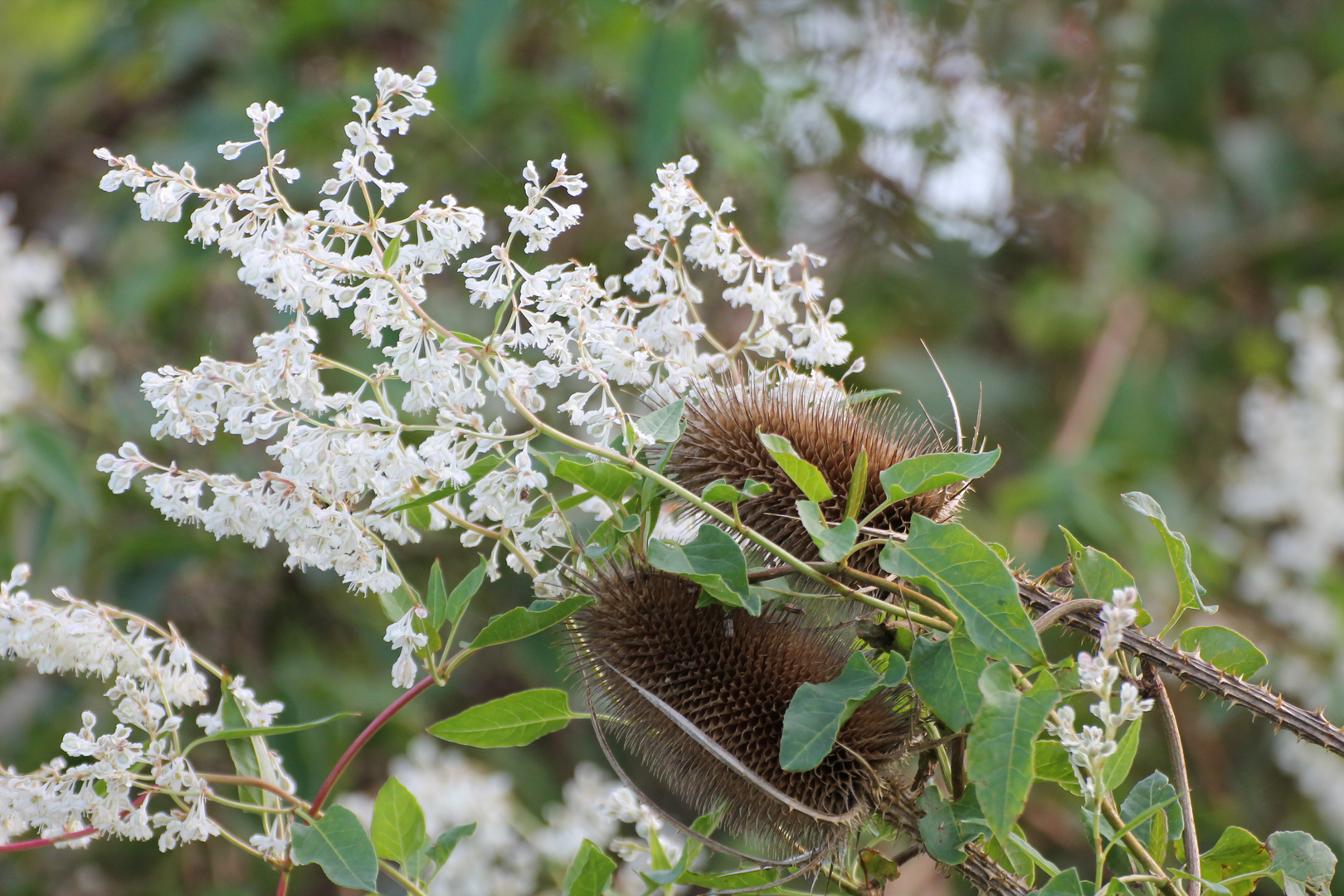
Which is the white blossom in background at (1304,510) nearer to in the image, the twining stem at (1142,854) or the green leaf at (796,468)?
the twining stem at (1142,854)

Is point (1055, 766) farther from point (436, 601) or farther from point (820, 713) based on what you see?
point (436, 601)

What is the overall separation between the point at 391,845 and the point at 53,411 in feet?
6.41

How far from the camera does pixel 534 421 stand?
0.68m

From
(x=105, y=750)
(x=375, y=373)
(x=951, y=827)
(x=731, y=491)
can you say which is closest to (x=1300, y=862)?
(x=951, y=827)

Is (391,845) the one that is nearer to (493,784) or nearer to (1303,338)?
(493,784)

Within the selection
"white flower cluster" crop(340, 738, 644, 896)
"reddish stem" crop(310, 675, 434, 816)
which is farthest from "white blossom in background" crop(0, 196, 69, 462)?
"reddish stem" crop(310, 675, 434, 816)

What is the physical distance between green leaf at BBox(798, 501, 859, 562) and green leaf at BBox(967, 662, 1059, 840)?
0.36ft

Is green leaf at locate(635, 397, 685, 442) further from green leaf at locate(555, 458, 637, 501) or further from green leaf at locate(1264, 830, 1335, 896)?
green leaf at locate(1264, 830, 1335, 896)

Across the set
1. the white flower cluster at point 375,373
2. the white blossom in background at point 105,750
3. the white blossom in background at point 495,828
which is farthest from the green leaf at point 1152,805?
the white blossom in background at point 495,828

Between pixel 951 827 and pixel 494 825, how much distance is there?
1.45 m

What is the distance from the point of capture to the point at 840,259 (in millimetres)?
2834

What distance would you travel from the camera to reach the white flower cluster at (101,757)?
76cm

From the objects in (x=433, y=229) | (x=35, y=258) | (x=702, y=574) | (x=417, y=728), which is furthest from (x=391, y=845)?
(x=35, y=258)

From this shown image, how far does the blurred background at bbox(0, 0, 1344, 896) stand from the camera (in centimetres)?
225
